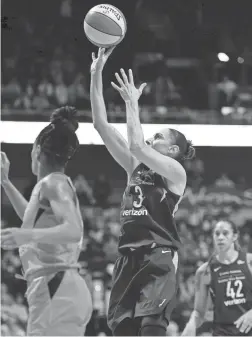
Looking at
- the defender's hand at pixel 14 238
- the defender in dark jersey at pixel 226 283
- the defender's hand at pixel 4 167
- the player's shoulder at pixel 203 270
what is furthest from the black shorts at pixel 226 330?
the defender's hand at pixel 14 238

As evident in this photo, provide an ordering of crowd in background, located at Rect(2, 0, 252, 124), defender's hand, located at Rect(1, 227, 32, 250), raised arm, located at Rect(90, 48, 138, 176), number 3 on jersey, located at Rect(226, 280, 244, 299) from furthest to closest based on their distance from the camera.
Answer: crowd in background, located at Rect(2, 0, 252, 124) < number 3 on jersey, located at Rect(226, 280, 244, 299) < raised arm, located at Rect(90, 48, 138, 176) < defender's hand, located at Rect(1, 227, 32, 250)

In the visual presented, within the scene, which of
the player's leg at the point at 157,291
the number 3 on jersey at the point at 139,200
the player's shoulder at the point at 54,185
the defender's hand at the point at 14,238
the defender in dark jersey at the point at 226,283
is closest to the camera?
the defender's hand at the point at 14,238

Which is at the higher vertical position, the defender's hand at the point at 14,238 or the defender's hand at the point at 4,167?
the defender's hand at the point at 4,167

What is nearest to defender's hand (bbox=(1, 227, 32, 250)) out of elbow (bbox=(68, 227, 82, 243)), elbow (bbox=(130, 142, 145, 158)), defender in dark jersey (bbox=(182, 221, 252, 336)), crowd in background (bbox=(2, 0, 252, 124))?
elbow (bbox=(68, 227, 82, 243))

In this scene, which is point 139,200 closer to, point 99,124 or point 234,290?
point 99,124

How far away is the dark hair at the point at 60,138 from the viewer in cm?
320

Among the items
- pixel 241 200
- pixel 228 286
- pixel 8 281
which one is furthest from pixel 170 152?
pixel 241 200

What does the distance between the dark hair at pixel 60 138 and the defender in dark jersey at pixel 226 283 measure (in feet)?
7.76

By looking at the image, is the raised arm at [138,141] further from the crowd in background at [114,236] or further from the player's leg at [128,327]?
the crowd in background at [114,236]

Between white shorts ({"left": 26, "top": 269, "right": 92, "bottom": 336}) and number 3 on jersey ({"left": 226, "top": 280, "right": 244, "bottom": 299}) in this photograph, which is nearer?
white shorts ({"left": 26, "top": 269, "right": 92, "bottom": 336})

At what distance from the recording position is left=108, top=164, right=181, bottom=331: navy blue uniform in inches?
146

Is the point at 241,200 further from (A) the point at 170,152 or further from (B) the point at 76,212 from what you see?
(B) the point at 76,212

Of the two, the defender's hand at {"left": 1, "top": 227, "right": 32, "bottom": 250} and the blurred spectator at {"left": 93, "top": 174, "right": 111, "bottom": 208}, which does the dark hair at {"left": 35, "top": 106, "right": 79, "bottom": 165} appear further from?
the blurred spectator at {"left": 93, "top": 174, "right": 111, "bottom": 208}

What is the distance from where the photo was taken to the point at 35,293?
116 inches
